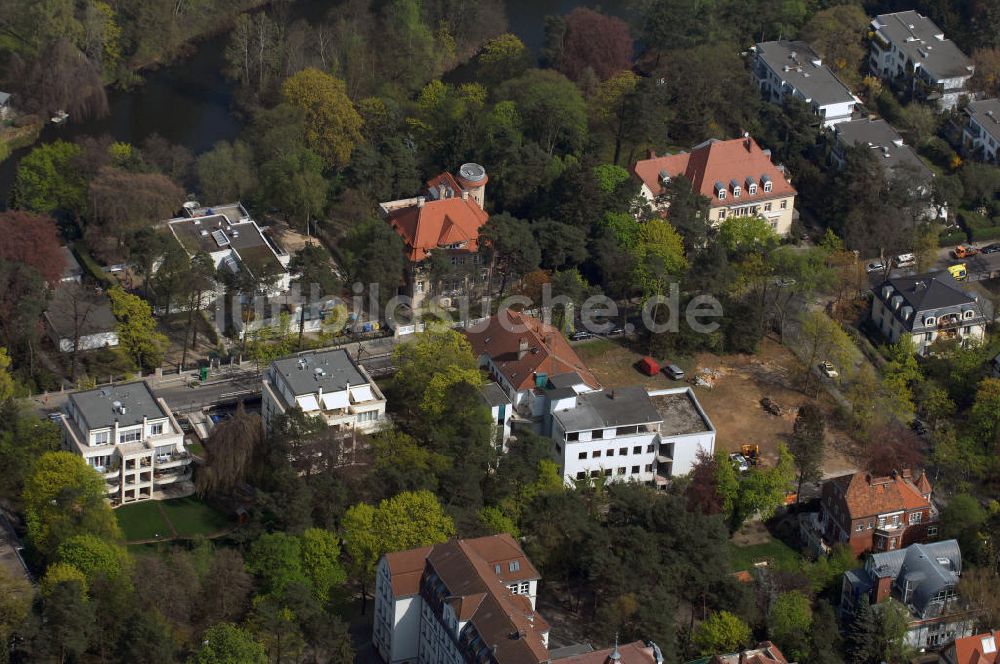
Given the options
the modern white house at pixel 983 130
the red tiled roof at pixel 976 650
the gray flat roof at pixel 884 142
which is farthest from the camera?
the modern white house at pixel 983 130

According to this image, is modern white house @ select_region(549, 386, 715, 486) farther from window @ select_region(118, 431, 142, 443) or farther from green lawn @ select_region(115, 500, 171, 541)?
window @ select_region(118, 431, 142, 443)

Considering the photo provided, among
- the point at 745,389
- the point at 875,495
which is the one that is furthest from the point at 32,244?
the point at 875,495

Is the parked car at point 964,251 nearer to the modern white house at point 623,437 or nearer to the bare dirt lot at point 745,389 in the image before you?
the bare dirt lot at point 745,389

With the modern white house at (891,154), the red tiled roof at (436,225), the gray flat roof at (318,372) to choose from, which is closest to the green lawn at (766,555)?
the gray flat roof at (318,372)

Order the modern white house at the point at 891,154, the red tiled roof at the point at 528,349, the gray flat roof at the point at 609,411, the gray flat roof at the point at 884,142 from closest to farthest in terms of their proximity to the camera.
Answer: the gray flat roof at the point at 609,411, the red tiled roof at the point at 528,349, the modern white house at the point at 891,154, the gray flat roof at the point at 884,142

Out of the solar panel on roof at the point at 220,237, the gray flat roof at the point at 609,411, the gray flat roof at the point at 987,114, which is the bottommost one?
the gray flat roof at the point at 609,411

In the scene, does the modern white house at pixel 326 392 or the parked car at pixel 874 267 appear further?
the parked car at pixel 874 267

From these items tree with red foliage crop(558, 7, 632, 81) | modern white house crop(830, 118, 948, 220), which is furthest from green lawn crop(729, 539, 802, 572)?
tree with red foliage crop(558, 7, 632, 81)

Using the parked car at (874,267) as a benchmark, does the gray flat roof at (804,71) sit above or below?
above
